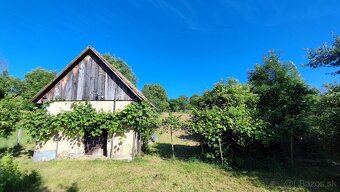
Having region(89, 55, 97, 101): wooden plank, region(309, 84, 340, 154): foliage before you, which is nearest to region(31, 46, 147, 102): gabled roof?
region(89, 55, 97, 101): wooden plank

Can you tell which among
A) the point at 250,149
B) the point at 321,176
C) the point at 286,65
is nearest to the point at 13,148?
the point at 250,149

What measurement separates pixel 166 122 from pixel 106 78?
15.6ft

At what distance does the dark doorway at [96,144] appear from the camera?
11094 millimetres

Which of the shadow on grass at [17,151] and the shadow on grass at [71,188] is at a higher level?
the shadow on grass at [71,188]

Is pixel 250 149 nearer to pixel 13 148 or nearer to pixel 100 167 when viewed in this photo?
pixel 100 167

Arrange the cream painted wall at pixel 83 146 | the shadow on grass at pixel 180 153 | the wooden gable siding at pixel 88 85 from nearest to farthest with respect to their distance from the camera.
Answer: the cream painted wall at pixel 83 146 → the wooden gable siding at pixel 88 85 → the shadow on grass at pixel 180 153

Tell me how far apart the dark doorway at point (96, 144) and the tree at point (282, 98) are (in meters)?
9.65

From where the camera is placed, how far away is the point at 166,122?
1102cm

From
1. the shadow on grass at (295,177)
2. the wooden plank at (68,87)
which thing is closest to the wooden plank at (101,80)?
the wooden plank at (68,87)

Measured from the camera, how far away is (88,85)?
11.1m

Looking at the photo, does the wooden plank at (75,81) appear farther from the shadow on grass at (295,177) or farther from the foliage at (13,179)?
the shadow on grass at (295,177)

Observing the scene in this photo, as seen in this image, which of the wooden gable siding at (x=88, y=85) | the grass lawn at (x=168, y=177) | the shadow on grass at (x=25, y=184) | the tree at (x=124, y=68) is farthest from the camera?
the tree at (x=124, y=68)

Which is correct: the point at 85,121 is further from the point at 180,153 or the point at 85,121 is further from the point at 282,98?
the point at 282,98

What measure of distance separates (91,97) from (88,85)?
0.80 m
